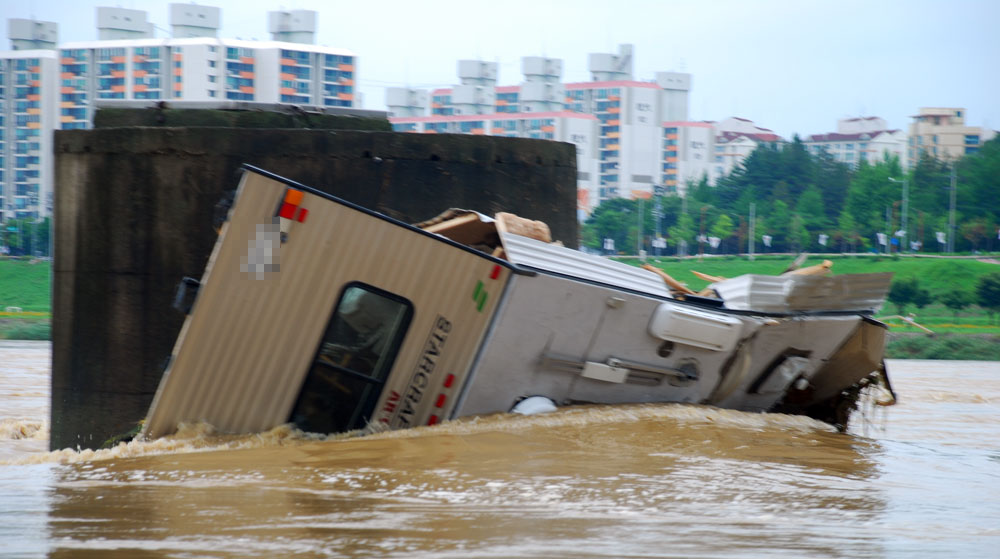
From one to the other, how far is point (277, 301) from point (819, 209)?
313 ft

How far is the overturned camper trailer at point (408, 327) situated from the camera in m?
8.59

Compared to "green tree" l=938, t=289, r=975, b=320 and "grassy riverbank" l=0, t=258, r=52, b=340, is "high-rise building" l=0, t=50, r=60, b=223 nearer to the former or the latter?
"grassy riverbank" l=0, t=258, r=52, b=340

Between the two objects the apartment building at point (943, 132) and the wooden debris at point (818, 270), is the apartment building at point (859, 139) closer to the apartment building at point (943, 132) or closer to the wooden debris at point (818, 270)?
the apartment building at point (943, 132)

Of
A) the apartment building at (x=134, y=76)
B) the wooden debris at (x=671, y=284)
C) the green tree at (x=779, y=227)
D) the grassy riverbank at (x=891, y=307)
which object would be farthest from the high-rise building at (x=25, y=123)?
the wooden debris at (x=671, y=284)

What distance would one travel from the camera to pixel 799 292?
10773 millimetres

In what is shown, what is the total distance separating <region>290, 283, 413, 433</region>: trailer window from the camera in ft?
29.1

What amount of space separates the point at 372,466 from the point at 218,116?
467cm

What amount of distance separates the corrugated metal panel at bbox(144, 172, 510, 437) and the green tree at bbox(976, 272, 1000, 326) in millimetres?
59596

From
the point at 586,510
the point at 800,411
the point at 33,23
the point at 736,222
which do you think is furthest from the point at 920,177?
the point at 33,23

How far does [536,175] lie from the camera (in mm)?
11734

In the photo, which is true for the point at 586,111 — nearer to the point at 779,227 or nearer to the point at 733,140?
the point at 733,140

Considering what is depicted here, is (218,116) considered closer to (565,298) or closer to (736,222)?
(565,298)

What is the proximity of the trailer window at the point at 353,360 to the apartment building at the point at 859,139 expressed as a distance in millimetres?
176726

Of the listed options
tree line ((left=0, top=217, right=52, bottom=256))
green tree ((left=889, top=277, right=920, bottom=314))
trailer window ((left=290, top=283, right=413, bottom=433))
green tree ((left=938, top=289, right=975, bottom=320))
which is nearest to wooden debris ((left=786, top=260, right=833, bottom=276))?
trailer window ((left=290, top=283, right=413, bottom=433))
